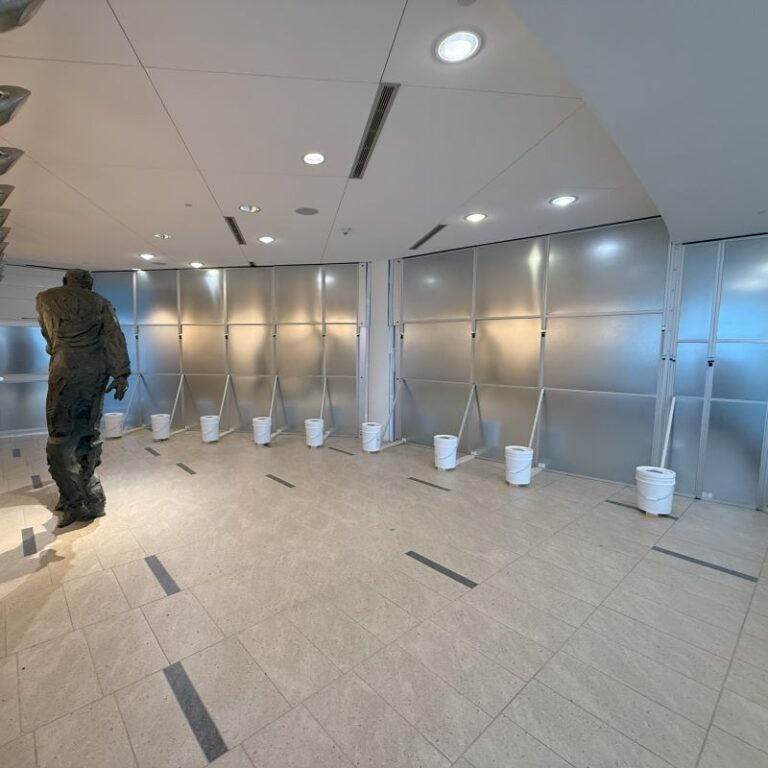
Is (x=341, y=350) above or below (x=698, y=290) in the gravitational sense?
below

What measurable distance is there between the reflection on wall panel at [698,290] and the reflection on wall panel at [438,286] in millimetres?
2372

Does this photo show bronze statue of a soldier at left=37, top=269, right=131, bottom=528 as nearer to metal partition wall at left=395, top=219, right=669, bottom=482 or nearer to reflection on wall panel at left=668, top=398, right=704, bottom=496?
metal partition wall at left=395, top=219, right=669, bottom=482

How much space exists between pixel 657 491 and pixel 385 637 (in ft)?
9.50

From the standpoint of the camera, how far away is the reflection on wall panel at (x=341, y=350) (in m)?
6.29

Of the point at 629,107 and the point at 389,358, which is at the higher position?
the point at 629,107

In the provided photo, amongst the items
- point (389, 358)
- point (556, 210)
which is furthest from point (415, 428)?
point (556, 210)

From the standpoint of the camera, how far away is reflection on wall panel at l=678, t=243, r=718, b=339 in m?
3.76

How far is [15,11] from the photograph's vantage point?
3.21 ft

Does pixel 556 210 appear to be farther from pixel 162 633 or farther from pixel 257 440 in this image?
pixel 257 440

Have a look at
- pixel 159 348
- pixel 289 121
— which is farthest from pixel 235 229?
pixel 159 348

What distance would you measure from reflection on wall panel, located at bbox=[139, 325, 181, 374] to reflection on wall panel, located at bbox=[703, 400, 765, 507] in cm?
792

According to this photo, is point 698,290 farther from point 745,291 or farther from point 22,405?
point 22,405

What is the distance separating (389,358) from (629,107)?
4541 millimetres

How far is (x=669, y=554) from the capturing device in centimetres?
281
